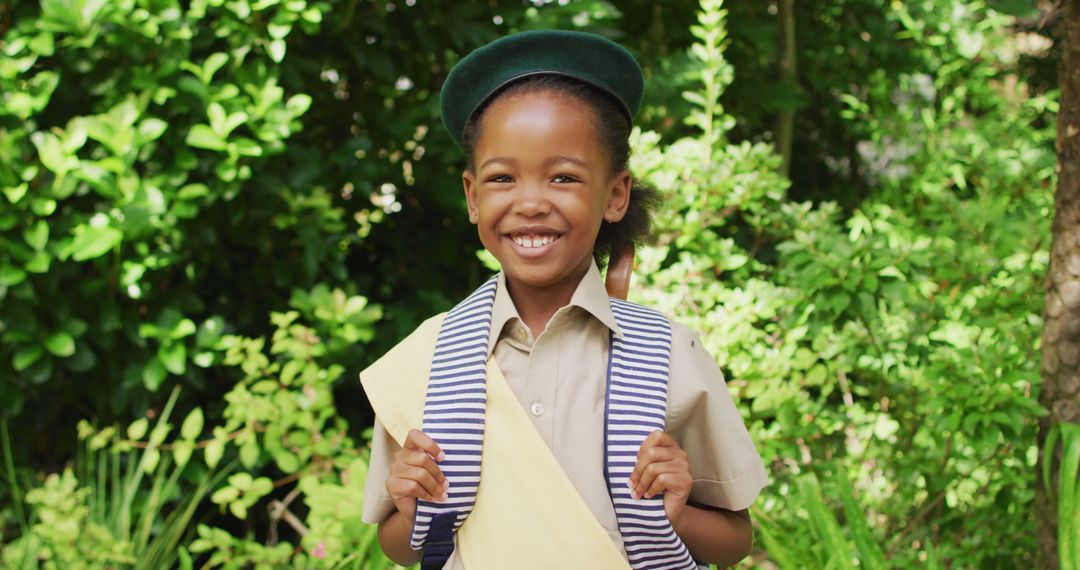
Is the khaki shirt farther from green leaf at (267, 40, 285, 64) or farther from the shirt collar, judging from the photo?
green leaf at (267, 40, 285, 64)

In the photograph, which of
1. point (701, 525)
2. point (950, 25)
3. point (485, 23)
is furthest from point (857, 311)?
point (950, 25)

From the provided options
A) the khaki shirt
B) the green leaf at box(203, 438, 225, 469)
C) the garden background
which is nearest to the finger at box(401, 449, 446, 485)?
the khaki shirt

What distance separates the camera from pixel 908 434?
8.98 feet

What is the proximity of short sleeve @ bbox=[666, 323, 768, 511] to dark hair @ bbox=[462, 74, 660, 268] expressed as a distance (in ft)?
0.82

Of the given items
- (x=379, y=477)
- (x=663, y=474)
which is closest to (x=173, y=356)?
(x=379, y=477)

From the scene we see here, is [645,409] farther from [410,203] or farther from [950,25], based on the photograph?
[950,25]

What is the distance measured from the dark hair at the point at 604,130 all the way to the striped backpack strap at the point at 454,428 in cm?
30

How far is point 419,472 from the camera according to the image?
1.30m

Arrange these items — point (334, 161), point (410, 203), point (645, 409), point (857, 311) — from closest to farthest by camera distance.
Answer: point (645, 409)
point (857, 311)
point (334, 161)
point (410, 203)

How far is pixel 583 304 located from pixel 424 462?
0.32 metres

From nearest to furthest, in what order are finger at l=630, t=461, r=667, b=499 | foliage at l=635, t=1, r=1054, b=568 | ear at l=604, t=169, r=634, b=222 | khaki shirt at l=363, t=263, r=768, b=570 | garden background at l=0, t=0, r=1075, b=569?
finger at l=630, t=461, r=667, b=499 < khaki shirt at l=363, t=263, r=768, b=570 < ear at l=604, t=169, r=634, b=222 < foliage at l=635, t=1, r=1054, b=568 < garden background at l=0, t=0, r=1075, b=569

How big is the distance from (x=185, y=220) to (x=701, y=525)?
6.31 ft

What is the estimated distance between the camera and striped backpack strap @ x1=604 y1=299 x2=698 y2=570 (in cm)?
132

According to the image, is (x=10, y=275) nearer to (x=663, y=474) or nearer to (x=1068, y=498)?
(x=663, y=474)
